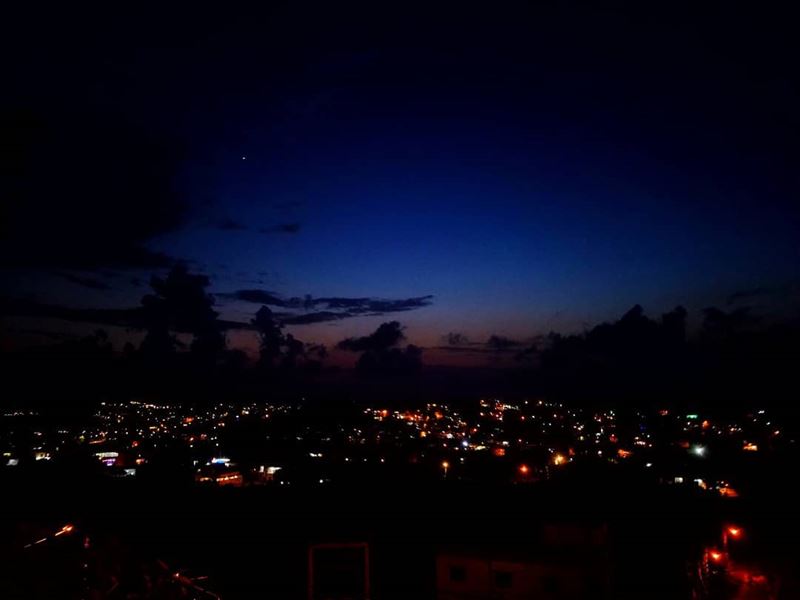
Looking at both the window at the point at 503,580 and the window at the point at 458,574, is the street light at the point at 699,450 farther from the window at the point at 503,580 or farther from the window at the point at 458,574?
the window at the point at 458,574

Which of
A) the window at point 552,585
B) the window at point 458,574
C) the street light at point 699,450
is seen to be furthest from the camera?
the street light at point 699,450

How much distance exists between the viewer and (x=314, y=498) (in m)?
12.0

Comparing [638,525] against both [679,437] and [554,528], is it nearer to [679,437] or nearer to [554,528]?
[554,528]

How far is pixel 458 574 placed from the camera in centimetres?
809

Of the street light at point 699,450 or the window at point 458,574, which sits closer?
the window at point 458,574

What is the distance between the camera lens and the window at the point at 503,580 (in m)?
7.87

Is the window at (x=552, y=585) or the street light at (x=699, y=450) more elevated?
the window at (x=552, y=585)

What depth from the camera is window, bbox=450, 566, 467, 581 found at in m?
8.03

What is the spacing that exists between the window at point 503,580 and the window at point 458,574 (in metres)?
0.44

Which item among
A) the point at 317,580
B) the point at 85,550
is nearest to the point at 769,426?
the point at 317,580

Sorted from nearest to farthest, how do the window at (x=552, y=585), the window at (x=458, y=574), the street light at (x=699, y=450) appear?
the window at (x=552, y=585), the window at (x=458, y=574), the street light at (x=699, y=450)

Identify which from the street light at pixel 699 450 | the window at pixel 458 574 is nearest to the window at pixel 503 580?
the window at pixel 458 574

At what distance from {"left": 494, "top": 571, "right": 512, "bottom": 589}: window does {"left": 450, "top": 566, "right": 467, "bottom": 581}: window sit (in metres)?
0.44

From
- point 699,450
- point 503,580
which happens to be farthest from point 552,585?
point 699,450
